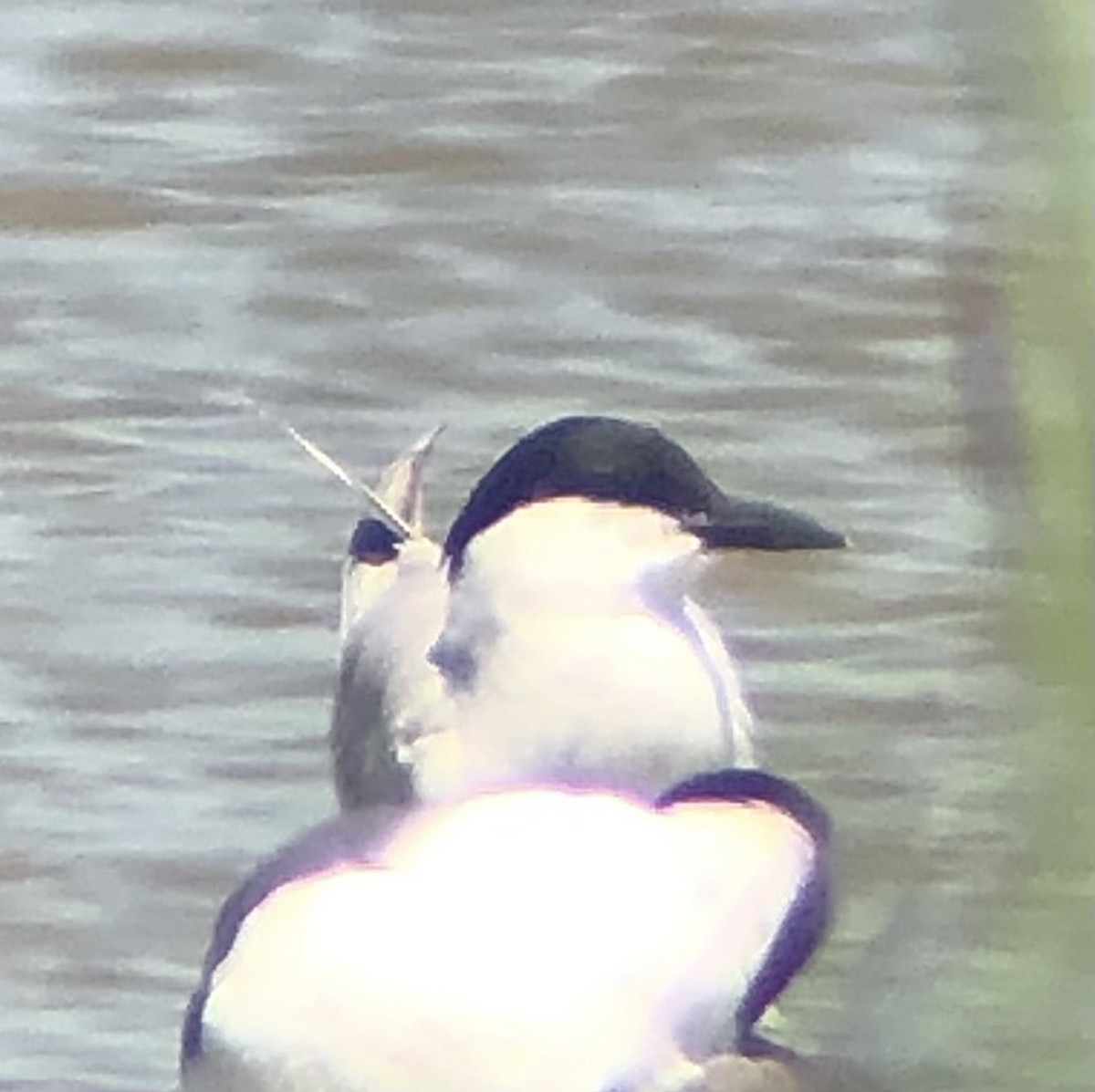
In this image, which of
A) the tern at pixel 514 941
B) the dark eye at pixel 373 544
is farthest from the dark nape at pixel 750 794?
the dark eye at pixel 373 544

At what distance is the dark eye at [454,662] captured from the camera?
2.84 ft

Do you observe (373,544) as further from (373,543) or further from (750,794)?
(750,794)

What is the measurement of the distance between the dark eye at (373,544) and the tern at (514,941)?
0.07 metres

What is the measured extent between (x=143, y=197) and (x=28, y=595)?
122 millimetres

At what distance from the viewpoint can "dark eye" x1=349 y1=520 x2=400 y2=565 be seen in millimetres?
865

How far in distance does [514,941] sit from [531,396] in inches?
6.3

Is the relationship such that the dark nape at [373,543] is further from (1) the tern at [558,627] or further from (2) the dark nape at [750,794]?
(2) the dark nape at [750,794]

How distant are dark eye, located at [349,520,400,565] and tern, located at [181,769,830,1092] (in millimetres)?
75

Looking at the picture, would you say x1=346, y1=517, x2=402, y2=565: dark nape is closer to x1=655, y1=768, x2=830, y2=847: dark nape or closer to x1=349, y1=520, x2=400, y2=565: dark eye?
x1=349, y1=520, x2=400, y2=565: dark eye

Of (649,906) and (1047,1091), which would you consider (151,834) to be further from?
(1047,1091)

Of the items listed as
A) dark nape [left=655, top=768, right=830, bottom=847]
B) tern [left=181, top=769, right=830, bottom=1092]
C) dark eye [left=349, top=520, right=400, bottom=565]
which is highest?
dark eye [left=349, top=520, right=400, bottom=565]

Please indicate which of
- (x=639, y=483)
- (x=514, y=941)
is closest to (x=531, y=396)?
(x=639, y=483)

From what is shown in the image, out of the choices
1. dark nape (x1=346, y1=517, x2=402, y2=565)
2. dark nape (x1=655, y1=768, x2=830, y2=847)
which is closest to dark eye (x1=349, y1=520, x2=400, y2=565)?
dark nape (x1=346, y1=517, x2=402, y2=565)

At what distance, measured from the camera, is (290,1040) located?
33.2 inches
